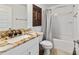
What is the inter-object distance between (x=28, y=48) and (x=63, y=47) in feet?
1.30

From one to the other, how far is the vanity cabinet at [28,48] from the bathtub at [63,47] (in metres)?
0.20

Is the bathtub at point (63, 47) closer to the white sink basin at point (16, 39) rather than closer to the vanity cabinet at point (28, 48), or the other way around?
the vanity cabinet at point (28, 48)

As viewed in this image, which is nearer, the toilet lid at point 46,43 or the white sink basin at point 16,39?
the white sink basin at point 16,39

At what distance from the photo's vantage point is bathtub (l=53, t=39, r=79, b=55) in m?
1.45

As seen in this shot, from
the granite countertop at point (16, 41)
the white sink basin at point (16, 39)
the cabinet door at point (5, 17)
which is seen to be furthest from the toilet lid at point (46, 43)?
the cabinet door at point (5, 17)

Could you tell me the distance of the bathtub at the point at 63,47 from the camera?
1.45 m

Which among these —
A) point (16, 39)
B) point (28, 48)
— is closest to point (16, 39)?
point (16, 39)

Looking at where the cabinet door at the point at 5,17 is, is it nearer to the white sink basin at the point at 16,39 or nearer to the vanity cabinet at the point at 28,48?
the white sink basin at the point at 16,39

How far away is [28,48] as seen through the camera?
142cm

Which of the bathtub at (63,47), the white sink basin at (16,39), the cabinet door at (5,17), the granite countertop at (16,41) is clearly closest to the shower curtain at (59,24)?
the bathtub at (63,47)

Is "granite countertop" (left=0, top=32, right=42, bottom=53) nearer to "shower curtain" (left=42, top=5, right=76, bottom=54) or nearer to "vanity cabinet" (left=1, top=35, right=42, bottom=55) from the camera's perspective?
"vanity cabinet" (left=1, top=35, right=42, bottom=55)

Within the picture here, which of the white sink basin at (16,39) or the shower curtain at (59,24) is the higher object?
the shower curtain at (59,24)

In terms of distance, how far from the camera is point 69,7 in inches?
56.8

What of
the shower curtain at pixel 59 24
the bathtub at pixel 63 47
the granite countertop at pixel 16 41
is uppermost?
the shower curtain at pixel 59 24
